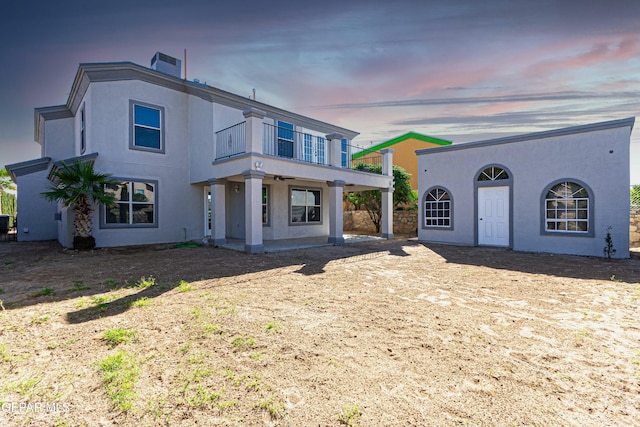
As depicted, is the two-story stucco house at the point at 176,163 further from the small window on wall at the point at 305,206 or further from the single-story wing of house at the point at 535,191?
the single-story wing of house at the point at 535,191

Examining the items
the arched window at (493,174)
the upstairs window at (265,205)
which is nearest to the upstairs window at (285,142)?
the upstairs window at (265,205)

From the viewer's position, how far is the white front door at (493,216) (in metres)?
10.9

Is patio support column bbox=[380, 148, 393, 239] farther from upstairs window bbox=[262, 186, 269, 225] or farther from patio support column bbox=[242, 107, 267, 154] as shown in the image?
patio support column bbox=[242, 107, 267, 154]

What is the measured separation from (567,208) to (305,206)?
9782mm

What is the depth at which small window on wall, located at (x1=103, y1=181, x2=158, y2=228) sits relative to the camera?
34.5 feet

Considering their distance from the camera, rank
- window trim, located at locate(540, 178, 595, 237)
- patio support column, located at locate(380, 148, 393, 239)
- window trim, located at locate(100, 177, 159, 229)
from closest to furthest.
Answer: window trim, located at locate(540, 178, 595, 237) < window trim, located at locate(100, 177, 159, 229) < patio support column, located at locate(380, 148, 393, 239)

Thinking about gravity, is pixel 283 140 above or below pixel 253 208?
above

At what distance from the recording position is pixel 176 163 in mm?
11852

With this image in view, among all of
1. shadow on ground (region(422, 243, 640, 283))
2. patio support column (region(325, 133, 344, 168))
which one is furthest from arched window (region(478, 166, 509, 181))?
patio support column (region(325, 133, 344, 168))

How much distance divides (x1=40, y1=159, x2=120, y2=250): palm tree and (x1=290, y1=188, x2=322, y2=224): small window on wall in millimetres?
6880

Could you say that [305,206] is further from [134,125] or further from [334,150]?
[134,125]

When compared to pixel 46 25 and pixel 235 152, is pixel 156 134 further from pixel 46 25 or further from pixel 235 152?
pixel 46 25

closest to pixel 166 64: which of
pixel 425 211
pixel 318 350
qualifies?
pixel 425 211

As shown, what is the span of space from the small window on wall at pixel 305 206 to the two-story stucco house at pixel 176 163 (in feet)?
0.20
